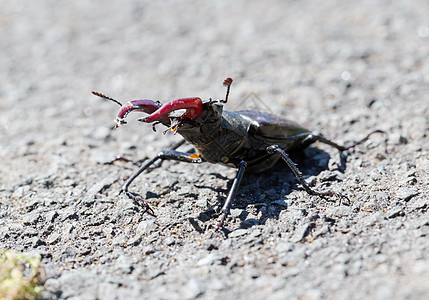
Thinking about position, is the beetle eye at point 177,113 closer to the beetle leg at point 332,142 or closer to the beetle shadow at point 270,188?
the beetle shadow at point 270,188

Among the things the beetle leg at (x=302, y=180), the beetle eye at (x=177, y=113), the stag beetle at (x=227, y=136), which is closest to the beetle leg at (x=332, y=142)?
the stag beetle at (x=227, y=136)

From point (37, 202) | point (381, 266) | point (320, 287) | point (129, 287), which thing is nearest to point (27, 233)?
point (37, 202)

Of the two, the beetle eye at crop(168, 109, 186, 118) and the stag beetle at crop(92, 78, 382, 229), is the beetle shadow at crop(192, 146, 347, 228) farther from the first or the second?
the beetle eye at crop(168, 109, 186, 118)

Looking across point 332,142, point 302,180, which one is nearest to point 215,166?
point 302,180

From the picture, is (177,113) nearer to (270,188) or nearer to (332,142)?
(270,188)

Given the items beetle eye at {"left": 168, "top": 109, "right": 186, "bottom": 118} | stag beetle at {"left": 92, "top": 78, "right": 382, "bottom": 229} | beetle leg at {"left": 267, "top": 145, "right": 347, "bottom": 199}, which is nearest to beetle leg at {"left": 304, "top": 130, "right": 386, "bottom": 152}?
stag beetle at {"left": 92, "top": 78, "right": 382, "bottom": 229}

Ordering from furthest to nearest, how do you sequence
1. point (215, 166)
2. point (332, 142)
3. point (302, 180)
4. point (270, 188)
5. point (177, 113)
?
point (215, 166) → point (332, 142) → point (270, 188) → point (302, 180) → point (177, 113)
